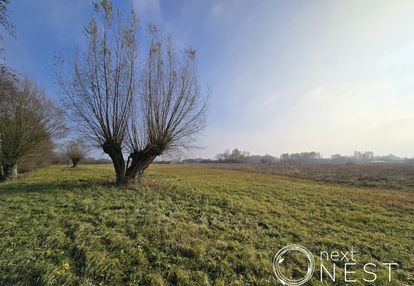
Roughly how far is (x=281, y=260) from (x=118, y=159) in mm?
10840

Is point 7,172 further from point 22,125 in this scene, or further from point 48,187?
point 48,187

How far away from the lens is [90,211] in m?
7.23

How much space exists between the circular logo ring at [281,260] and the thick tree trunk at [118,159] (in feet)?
33.5

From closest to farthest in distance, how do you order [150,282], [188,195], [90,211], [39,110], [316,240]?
1. [150,282]
2. [316,240]
3. [90,211]
4. [188,195]
5. [39,110]

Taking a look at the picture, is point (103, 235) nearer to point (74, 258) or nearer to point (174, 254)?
point (74, 258)

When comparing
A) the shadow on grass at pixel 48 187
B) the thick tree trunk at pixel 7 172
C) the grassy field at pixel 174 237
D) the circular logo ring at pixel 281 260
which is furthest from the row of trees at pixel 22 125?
the circular logo ring at pixel 281 260

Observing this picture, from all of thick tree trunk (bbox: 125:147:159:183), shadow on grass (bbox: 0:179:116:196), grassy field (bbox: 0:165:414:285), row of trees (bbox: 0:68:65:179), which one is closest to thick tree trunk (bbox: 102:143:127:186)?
thick tree trunk (bbox: 125:147:159:183)

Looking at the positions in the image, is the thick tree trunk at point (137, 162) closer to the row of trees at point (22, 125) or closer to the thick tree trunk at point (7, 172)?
the row of trees at point (22, 125)

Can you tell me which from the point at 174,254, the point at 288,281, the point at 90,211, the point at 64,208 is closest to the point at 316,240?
the point at 288,281

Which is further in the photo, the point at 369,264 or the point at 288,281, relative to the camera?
the point at 369,264

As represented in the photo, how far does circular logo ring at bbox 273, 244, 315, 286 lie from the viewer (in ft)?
13.0

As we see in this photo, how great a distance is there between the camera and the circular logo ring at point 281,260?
3949 millimetres

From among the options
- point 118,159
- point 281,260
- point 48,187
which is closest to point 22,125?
point 48,187

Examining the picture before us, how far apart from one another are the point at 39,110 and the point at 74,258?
21.6 metres
